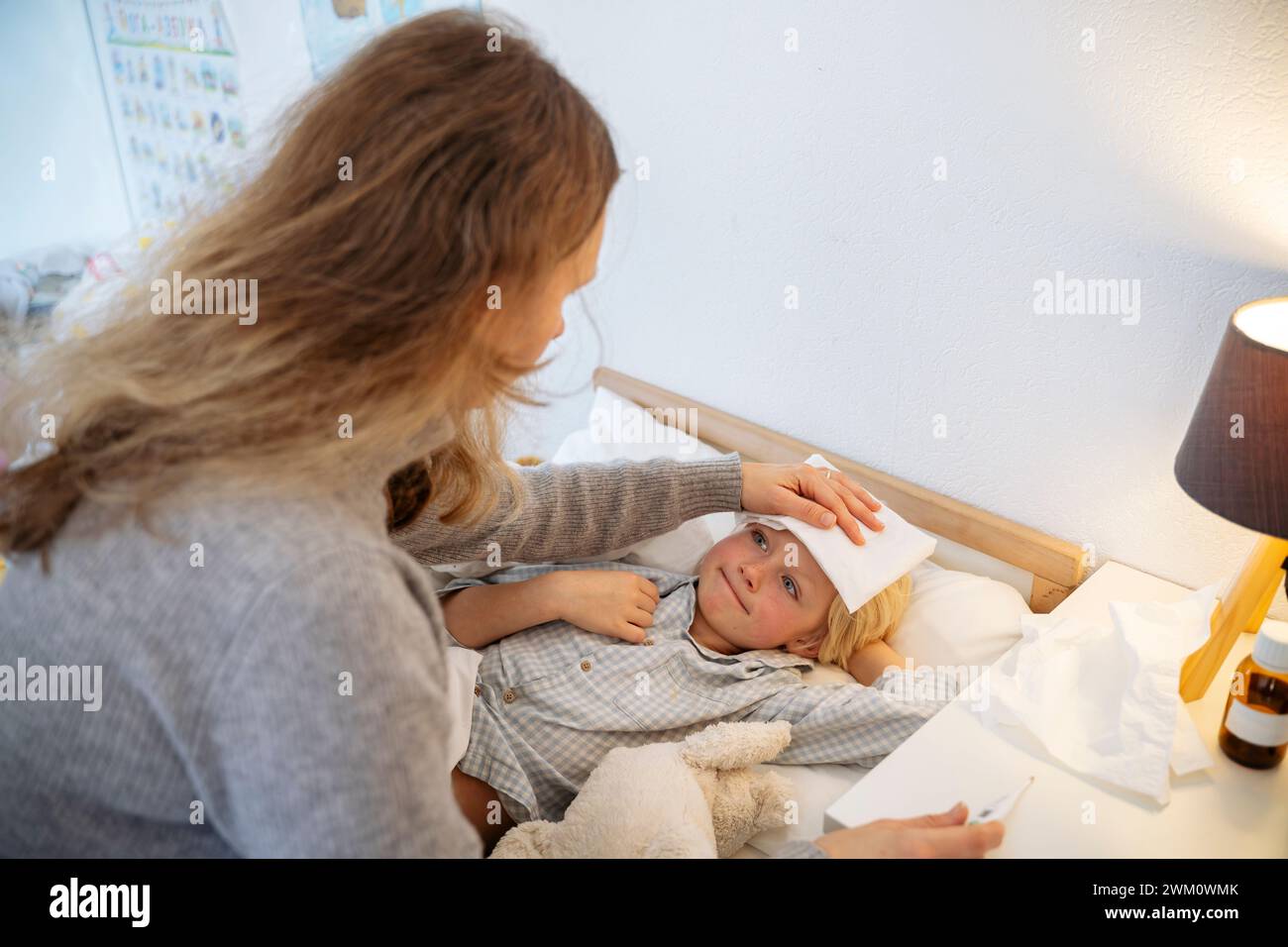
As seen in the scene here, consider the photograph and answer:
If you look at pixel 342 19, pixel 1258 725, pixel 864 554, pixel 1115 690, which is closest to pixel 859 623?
pixel 864 554

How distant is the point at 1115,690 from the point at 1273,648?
0.16 m

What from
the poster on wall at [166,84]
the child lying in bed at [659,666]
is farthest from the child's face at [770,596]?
the poster on wall at [166,84]

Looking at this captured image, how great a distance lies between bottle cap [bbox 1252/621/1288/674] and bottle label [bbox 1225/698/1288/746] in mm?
53

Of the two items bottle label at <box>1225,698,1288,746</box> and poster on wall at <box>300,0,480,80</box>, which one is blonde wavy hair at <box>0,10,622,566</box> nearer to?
bottle label at <box>1225,698,1288,746</box>

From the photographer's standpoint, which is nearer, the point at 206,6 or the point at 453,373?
the point at 453,373

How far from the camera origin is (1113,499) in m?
1.15

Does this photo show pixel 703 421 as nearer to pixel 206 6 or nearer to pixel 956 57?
pixel 956 57

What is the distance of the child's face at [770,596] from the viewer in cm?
119

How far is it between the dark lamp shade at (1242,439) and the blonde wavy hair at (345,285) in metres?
0.59

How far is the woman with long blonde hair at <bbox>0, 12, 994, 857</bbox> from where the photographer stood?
58 cm

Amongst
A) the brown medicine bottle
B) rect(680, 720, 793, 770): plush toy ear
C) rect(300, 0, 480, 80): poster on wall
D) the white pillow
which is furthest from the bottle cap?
rect(300, 0, 480, 80): poster on wall
